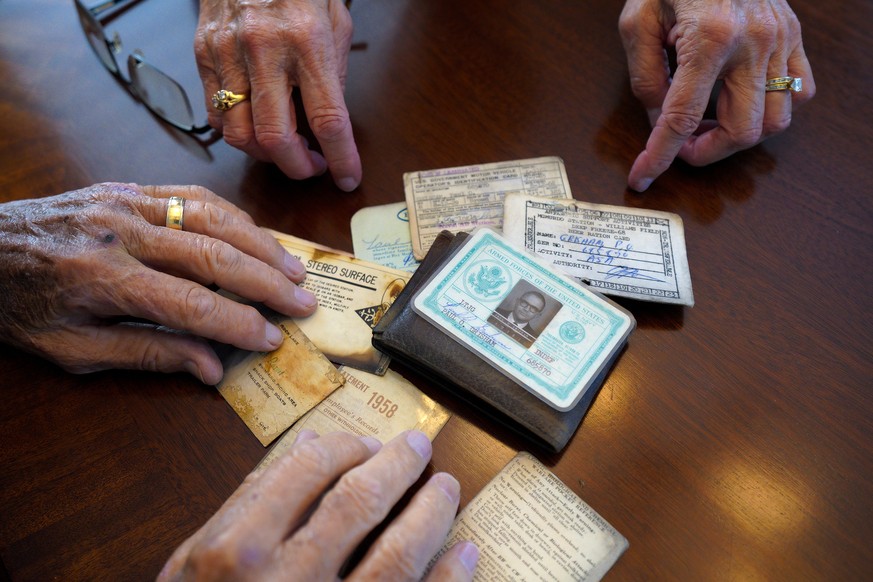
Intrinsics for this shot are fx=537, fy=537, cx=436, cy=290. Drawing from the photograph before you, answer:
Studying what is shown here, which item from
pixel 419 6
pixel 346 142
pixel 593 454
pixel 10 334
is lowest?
pixel 593 454

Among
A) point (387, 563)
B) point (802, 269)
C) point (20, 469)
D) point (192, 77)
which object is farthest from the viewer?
point (192, 77)

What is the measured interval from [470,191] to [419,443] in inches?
16.7

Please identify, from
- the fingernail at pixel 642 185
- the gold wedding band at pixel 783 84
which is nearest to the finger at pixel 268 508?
the fingernail at pixel 642 185

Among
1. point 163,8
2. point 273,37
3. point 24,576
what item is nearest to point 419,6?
point 273,37

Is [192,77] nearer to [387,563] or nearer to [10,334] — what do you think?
[10,334]

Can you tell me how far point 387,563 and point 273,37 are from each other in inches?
29.3

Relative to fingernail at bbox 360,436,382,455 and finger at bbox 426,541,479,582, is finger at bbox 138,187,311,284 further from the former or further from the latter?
finger at bbox 426,541,479,582

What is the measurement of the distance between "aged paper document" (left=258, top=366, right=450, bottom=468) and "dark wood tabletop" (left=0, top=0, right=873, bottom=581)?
1.1 inches

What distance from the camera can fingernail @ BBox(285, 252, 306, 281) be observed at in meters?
0.80

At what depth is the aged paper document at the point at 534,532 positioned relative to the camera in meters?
0.63

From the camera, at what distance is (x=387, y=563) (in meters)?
0.57

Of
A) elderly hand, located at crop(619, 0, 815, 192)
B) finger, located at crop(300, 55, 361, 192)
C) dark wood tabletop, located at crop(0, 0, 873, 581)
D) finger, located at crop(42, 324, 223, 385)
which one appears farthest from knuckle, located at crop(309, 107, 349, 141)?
elderly hand, located at crop(619, 0, 815, 192)

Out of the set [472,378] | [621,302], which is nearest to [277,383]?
[472,378]

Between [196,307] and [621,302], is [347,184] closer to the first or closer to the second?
[196,307]
